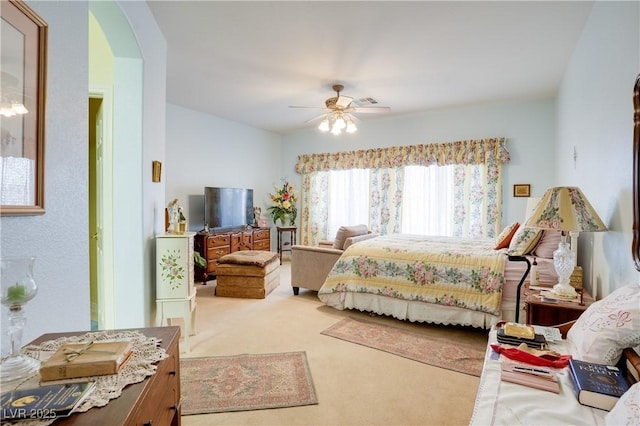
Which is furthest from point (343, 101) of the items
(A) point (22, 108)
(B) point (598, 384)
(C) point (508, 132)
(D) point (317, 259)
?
(B) point (598, 384)

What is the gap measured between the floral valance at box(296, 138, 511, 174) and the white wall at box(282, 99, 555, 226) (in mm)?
123

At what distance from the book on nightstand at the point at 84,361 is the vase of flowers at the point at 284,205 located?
568 cm

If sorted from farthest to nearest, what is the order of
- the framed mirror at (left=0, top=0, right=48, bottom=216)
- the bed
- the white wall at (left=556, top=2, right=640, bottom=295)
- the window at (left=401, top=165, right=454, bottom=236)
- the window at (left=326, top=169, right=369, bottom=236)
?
the window at (left=326, top=169, right=369, bottom=236)
the window at (left=401, top=165, right=454, bottom=236)
the bed
the white wall at (left=556, top=2, right=640, bottom=295)
the framed mirror at (left=0, top=0, right=48, bottom=216)

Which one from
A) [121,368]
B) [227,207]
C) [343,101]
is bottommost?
[121,368]

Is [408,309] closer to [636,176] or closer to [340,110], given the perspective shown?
[636,176]

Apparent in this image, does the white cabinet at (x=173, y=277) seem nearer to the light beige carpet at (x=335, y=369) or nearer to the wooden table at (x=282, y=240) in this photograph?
the light beige carpet at (x=335, y=369)

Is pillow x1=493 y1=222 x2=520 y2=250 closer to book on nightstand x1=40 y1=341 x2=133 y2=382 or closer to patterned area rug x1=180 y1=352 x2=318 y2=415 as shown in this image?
patterned area rug x1=180 y1=352 x2=318 y2=415

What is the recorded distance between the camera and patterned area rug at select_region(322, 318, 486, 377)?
2494 millimetres

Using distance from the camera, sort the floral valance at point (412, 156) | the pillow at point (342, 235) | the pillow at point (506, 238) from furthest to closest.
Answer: the floral valance at point (412, 156), the pillow at point (342, 235), the pillow at point (506, 238)

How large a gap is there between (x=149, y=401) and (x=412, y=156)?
5.40 m

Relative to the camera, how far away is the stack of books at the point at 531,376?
1.15 meters

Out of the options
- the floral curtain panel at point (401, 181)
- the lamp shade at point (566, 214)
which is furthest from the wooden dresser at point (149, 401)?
the floral curtain panel at point (401, 181)

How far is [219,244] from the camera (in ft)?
16.7

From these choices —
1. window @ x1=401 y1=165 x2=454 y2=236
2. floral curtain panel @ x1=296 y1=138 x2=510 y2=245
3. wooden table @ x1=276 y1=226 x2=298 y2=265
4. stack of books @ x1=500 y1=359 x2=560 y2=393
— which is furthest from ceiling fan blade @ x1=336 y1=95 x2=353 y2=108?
stack of books @ x1=500 y1=359 x2=560 y2=393
